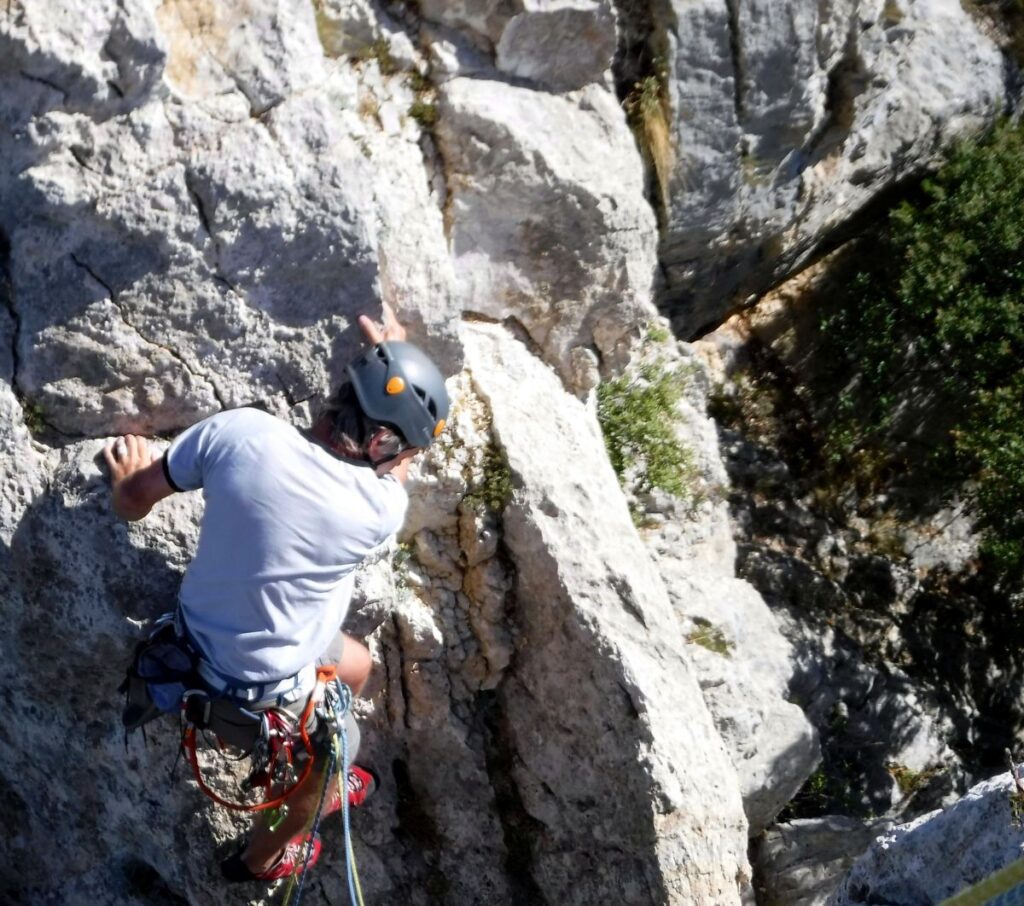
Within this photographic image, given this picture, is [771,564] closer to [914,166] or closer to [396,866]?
[914,166]

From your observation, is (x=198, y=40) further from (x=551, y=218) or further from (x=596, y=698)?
(x=596, y=698)

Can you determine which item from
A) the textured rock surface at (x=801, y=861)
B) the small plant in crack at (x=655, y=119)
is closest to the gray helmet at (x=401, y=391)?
the small plant in crack at (x=655, y=119)

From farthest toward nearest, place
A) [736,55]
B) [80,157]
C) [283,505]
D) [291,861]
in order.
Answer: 1. [736,55]
2. [291,861]
3. [80,157]
4. [283,505]

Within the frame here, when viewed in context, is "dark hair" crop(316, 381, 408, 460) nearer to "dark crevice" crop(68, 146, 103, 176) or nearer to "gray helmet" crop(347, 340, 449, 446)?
"gray helmet" crop(347, 340, 449, 446)

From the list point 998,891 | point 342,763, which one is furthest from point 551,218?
point 998,891

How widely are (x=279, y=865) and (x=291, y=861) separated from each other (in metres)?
0.09

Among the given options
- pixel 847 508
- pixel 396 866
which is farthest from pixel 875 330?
pixel 396 866

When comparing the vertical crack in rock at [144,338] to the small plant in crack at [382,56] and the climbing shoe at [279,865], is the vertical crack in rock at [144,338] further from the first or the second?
the climbing shoe at [279,865]

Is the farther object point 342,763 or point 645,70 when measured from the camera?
point 645,70

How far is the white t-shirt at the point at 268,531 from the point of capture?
427 centimetres

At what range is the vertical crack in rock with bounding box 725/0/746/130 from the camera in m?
7.02

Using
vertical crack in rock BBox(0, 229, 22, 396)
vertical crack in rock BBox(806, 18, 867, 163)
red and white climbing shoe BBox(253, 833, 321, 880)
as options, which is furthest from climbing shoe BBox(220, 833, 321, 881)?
vertical crack in rock BBox(806, 18, 867, 163)

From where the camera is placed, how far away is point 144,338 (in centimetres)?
494

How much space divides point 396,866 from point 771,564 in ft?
15.3
